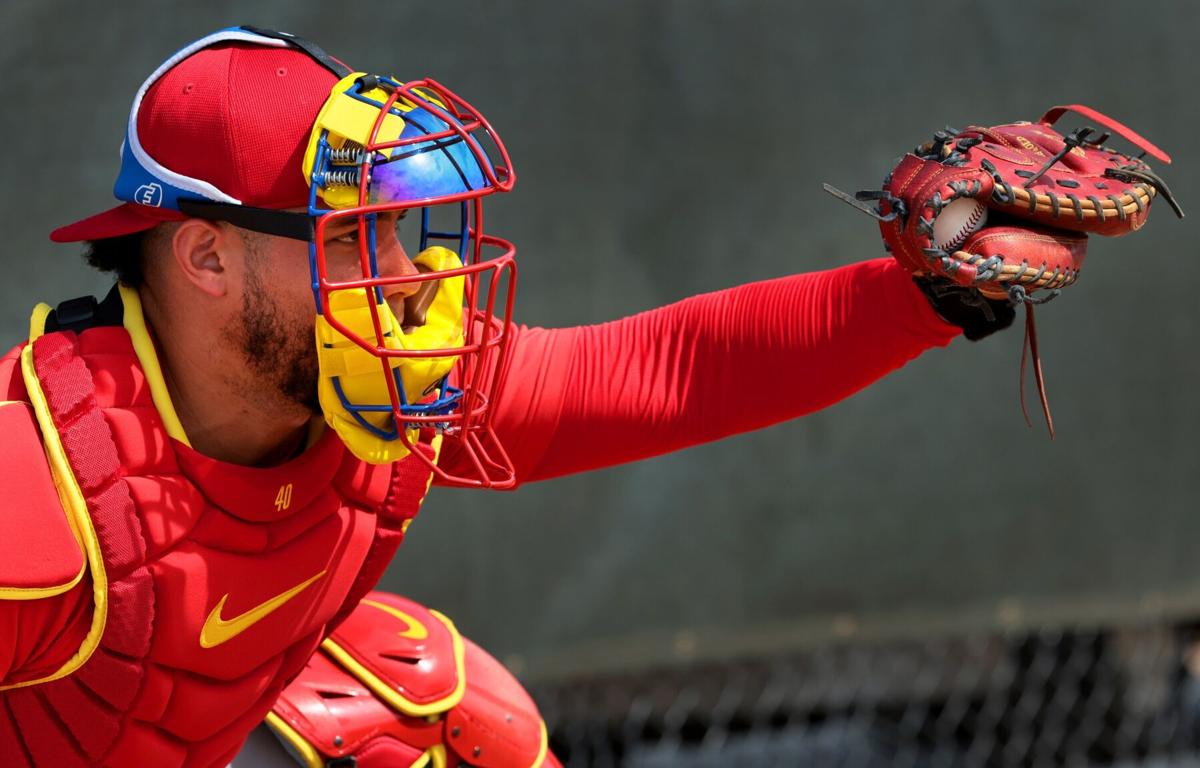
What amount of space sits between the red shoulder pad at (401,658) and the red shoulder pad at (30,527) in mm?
658

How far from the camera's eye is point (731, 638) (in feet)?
10.0

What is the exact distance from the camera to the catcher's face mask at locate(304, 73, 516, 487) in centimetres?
156

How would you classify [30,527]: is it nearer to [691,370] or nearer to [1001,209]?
[691,370]

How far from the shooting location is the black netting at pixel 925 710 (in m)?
3.38

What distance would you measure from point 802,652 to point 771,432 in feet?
1.51

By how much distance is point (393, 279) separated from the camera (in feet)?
5.04

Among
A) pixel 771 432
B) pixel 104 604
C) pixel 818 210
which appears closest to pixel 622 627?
pixel 771 432

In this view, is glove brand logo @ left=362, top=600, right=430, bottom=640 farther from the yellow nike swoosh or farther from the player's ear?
the player's ear

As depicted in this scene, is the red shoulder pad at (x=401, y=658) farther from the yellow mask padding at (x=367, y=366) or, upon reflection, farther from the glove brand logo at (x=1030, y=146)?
the glove brand logo at (x=1030, y=146)

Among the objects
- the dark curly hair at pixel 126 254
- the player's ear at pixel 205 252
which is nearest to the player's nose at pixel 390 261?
the player's ear at pixel 205 252

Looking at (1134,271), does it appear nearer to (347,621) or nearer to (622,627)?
(622,627)

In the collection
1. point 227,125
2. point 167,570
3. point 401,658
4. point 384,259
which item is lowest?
point 401,658

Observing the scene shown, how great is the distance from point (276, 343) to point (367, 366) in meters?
0.11

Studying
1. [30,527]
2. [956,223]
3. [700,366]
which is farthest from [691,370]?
[30,527]
